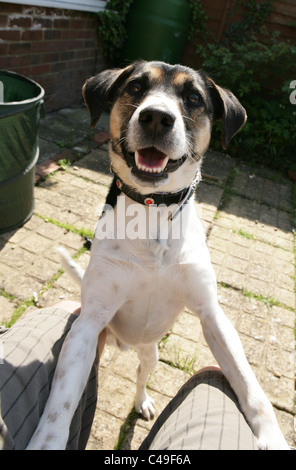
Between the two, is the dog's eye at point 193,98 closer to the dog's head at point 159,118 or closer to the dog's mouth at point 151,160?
the dog's head at point 159,118

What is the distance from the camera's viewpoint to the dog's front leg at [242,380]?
4.93 feet

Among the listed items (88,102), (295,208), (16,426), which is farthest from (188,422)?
(295,208)

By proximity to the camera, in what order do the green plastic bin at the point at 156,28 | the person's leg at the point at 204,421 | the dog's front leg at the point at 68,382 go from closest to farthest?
the person's leg at the point at 204,421
the dog's front leg at the point at 68,382
the green plastic bin at the point at 156,28

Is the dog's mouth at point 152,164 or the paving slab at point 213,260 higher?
the dog's mouth at point 152,164

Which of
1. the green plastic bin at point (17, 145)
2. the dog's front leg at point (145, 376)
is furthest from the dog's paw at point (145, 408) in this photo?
the green plastic bin at point (17, 145)

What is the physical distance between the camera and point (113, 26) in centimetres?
672

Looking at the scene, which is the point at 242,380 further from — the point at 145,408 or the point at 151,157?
the point at 151,157

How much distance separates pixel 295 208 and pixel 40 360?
4.80 m

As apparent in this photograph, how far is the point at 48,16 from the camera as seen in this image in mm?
5320

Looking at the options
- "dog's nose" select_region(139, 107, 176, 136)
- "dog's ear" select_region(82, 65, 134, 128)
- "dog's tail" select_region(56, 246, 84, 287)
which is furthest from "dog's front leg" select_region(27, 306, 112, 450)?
"dog's ear" select_region(82, 65, 134, 128)

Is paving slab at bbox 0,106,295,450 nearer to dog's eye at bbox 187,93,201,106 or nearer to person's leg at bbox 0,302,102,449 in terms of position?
person's leg at bbox 0,302,102,449

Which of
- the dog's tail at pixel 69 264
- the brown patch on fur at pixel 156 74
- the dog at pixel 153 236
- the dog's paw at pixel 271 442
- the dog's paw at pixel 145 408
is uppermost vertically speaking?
the brown patch on fur at pixel 156 74

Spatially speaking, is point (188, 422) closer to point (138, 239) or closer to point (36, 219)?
point (138, 239)

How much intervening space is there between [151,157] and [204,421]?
4.07 ft
